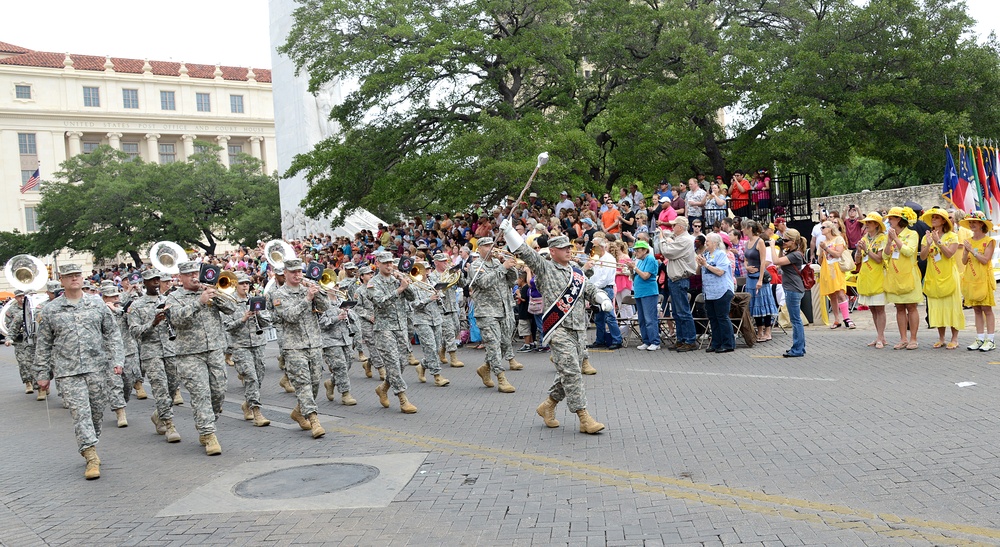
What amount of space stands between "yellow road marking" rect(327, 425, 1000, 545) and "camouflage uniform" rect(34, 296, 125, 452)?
353cm

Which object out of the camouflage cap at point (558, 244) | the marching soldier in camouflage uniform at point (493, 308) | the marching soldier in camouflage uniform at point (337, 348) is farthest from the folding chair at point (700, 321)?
the marching soldier in camouflage uniform at point (337, 348)

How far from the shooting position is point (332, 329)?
11.8 metres

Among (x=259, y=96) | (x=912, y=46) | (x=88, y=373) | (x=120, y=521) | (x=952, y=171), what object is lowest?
(x=120, y=521)

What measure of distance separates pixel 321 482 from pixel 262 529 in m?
1.18

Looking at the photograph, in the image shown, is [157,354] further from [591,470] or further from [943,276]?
[943,276]

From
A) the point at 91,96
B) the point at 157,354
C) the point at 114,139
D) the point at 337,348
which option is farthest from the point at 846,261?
the point at 91,96

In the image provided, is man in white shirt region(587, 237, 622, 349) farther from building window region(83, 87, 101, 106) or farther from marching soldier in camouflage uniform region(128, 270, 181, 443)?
building window region(83, 87, 101, 106)

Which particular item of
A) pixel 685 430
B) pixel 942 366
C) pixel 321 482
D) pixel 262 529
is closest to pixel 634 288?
pixel 942 366

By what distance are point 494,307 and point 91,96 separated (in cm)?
8281

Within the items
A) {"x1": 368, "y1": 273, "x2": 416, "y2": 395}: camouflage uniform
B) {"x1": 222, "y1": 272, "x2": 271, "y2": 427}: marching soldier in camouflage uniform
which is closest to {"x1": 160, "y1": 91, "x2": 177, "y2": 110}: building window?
{"x1": 222, "y1": 272, "x2": 271, "y2": 427}: marching soldier in camouflage uniform

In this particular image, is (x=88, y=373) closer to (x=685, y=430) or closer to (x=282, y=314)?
(x=282, y=314)

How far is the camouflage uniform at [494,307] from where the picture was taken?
38.2 feet

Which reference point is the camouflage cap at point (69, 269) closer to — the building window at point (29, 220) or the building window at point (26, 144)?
the building window at point (29, 220)

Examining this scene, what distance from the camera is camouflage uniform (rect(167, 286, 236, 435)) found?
9.12m
